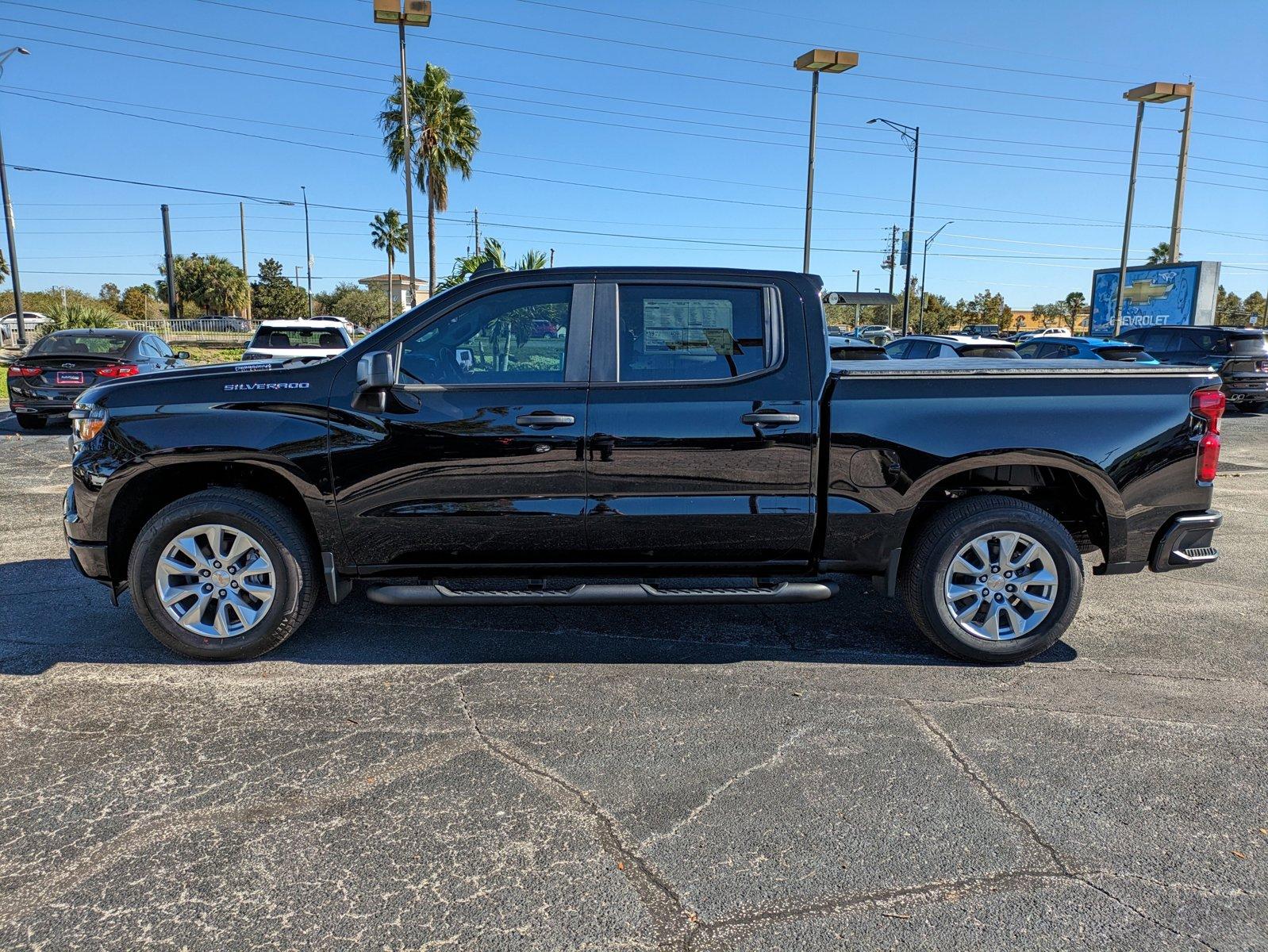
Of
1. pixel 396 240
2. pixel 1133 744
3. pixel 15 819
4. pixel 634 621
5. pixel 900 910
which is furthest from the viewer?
pixel 396 240

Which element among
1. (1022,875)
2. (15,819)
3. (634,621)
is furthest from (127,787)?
(1022,875)

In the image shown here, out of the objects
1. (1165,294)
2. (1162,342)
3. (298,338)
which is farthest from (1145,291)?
(298,338)

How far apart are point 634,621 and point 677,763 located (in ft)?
5.51

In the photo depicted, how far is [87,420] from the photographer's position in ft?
14.1

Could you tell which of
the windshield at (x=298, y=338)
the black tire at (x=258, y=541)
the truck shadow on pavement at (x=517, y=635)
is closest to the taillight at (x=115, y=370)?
the windshield at (x=298, y=338)

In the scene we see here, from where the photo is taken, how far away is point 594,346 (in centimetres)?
433

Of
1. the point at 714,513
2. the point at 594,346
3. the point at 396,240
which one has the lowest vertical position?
the point at 714,513

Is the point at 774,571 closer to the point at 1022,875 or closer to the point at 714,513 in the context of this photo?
the point at 714,513

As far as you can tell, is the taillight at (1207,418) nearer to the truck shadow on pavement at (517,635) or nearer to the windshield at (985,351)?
the truck shadow on pavement at (517,635)

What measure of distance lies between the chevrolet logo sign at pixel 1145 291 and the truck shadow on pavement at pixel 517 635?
28.1m

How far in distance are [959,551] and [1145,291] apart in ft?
97.4

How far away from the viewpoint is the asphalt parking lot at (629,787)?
2521mm

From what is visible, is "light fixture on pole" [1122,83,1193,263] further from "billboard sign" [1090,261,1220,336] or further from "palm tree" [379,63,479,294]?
"palm tree" [379,63,479,294]

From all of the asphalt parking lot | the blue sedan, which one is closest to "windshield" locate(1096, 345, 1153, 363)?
the blue sedan
